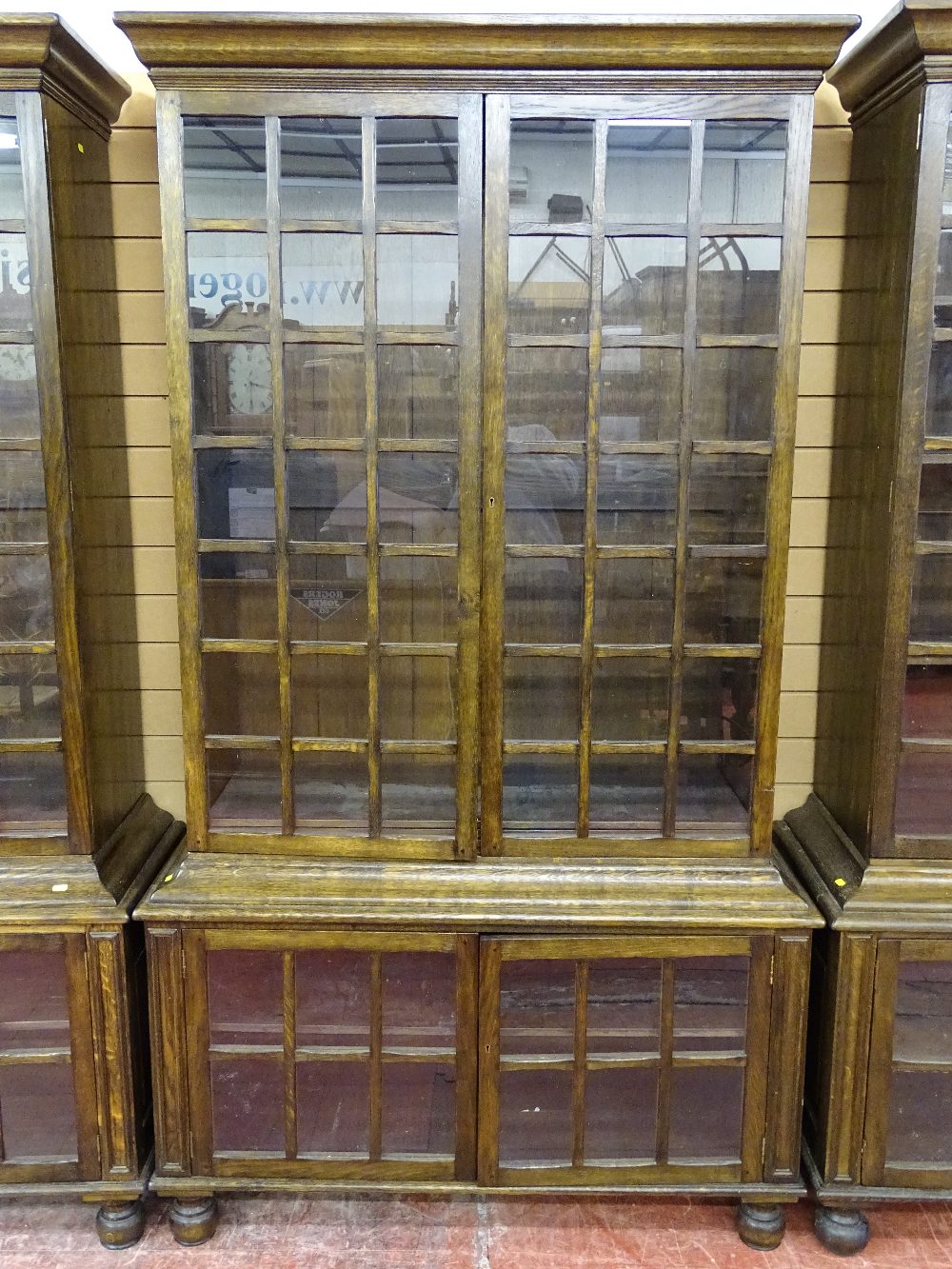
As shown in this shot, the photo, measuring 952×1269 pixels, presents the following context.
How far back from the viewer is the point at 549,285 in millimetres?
1765

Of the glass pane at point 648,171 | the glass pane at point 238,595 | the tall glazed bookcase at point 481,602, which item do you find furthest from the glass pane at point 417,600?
the glass pane at point 648,171

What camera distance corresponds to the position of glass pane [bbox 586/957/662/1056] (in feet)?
6.25

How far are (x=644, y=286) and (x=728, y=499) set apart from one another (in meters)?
0.42

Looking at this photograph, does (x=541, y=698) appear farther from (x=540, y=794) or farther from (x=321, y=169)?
(x=321, y=169)

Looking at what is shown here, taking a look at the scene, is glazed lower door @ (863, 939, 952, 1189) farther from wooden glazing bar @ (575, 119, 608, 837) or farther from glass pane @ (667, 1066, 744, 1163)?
wooden glazing bar @ (575, 119, 608, 837)

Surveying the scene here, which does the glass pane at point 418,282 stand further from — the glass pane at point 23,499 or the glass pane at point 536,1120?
the glass pane at point 536,1120

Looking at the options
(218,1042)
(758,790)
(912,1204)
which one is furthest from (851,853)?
(218,1042)

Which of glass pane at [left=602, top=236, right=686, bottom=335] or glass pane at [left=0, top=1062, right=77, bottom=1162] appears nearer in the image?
glass pane at [left=602, top=236, right=686, bottom=335]

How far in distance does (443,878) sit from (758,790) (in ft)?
2.07

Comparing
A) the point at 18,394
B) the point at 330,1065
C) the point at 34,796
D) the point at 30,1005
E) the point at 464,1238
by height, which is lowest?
the point at 464,1238

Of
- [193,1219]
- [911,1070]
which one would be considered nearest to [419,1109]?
[193,1219]

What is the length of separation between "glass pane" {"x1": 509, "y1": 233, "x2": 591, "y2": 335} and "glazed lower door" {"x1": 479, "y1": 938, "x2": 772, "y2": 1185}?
46.0 inches

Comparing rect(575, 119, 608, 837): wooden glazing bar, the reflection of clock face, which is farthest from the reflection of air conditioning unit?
the reflection of clock face

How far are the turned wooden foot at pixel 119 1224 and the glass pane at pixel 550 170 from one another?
2.05 meters
